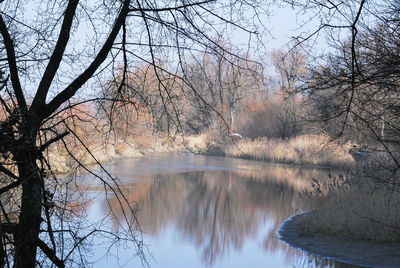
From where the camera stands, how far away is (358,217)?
9797 millimetres

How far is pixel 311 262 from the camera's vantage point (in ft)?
29.4

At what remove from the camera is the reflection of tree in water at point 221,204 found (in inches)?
472

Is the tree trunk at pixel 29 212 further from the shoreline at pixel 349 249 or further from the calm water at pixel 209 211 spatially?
the shoreline at pixel 349 249

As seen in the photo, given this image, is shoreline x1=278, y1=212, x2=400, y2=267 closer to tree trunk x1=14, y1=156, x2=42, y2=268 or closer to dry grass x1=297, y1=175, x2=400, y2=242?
dry grass x1=297, y1=175, x2=400, y2=242

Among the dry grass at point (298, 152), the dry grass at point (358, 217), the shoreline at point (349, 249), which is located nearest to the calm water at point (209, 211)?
the shoreline at point (349, 249)

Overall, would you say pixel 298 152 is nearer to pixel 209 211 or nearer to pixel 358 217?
pixel 209 211

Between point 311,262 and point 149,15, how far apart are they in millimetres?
6897

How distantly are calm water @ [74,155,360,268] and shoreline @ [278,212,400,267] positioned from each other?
0.20 m

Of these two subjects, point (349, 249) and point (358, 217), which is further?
point (358, 217)

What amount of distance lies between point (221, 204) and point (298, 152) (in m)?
9.45

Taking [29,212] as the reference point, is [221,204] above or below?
below

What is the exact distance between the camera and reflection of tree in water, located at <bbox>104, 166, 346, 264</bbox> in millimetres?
11977

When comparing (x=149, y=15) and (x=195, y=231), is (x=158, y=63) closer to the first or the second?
(x=149, y=15)

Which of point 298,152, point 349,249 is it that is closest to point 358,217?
point 349,249
